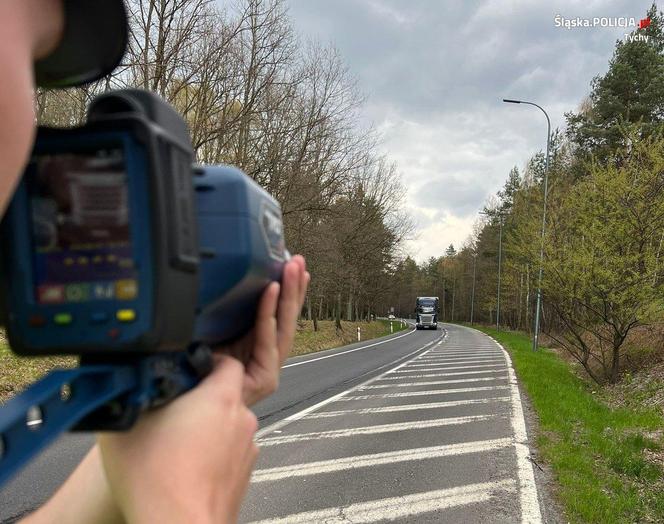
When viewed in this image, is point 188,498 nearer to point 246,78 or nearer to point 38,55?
point 38,55

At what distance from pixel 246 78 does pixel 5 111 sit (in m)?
15.1

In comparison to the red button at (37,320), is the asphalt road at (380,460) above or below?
below

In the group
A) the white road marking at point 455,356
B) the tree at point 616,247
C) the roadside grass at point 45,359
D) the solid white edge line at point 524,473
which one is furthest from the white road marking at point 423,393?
the white road marking at point 455,356

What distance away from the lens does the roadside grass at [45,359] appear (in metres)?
2.03

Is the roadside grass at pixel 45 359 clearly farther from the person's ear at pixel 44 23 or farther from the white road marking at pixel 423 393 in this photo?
the white road marking at pixel 423 393

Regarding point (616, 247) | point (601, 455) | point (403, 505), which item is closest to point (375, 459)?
point (403, 505)

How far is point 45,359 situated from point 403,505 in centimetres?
310

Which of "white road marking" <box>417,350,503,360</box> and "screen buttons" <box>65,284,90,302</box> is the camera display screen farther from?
"white road marking" <box>417,350,503,360</box>

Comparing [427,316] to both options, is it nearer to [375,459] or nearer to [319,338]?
[319,338]

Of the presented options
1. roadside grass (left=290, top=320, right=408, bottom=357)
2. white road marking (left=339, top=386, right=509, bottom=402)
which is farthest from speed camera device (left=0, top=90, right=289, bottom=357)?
roadside grass (left=290, top=320, right=408, bottom=357)

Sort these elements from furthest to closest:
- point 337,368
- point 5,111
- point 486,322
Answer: point 486,322
point 337,368
point 5,111

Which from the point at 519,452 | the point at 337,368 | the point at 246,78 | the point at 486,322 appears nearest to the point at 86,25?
the point at 519,452

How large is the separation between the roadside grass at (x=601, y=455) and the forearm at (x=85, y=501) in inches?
172

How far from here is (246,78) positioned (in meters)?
14.6
